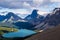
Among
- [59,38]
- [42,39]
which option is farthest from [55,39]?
[42,39]

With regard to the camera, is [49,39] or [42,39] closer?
[49,39]

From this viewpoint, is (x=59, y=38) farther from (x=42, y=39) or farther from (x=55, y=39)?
(x=42, y=39)

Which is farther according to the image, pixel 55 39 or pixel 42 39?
pixel 42 39

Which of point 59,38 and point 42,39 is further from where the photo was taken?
point 42,39

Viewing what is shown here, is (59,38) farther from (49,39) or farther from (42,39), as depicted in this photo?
(42,39)
